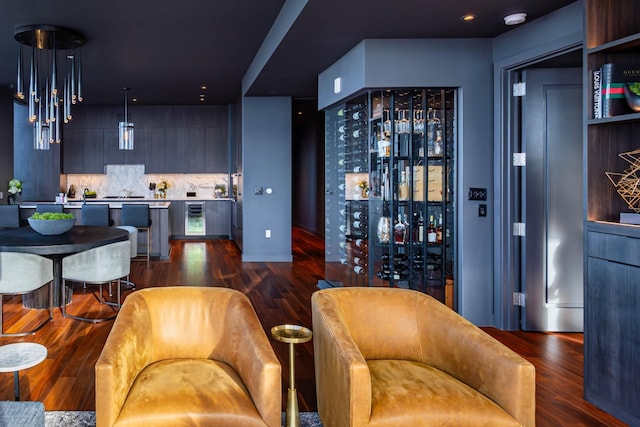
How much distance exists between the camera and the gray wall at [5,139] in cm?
841

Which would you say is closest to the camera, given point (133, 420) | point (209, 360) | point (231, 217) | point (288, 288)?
point (133, 420)

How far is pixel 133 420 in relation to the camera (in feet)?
6.07

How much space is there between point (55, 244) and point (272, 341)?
1.98 meters

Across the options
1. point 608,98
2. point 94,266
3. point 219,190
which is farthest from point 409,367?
point 219,190

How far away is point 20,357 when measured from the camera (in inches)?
90.9

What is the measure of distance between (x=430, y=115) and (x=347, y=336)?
3016mm

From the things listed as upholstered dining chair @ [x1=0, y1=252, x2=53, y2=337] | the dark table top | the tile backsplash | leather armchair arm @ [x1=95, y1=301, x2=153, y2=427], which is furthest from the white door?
the tile backsplash

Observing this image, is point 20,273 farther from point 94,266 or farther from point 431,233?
point 431,233

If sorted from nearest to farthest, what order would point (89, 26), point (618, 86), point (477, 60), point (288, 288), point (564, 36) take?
1. point (618, 86)
2. point (564, 36)
3. point (477, 60)
4. point (89, 26)
5. point (288, 288)

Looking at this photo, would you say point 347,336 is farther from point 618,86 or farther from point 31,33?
point 31,33

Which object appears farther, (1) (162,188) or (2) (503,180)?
(1) (162,188)

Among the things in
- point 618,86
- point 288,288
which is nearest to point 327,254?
point 288,288

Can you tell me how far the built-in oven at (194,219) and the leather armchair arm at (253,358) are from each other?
883 centimetres

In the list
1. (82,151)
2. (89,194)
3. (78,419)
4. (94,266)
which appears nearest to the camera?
(78,419)
